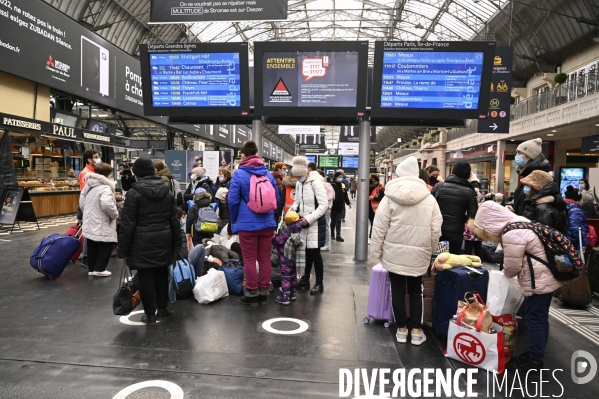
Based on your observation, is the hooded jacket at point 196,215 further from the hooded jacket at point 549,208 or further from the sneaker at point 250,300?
the hooded jacket at point 549,208

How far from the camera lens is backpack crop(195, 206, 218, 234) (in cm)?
614

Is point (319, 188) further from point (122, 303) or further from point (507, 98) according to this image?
point (507, 98)

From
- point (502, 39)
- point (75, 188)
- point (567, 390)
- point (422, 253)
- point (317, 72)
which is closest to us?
point (567, 390)

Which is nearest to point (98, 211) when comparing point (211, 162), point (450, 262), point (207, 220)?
point (207, 220)

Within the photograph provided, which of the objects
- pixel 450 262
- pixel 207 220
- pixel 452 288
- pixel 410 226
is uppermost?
pixel 410 226

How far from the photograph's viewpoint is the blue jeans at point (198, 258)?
5.39 m

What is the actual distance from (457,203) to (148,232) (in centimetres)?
373

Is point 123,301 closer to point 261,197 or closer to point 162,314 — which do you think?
point 162,314

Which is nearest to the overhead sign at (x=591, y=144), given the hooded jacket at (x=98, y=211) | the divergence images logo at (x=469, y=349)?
the divergence images logo at (x=469, y=349)

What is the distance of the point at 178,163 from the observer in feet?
47.5

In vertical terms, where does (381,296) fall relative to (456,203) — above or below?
below

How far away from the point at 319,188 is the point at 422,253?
186 centimetres

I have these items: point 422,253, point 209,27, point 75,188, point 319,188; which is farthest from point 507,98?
point 209,27

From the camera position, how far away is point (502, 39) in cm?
2522
